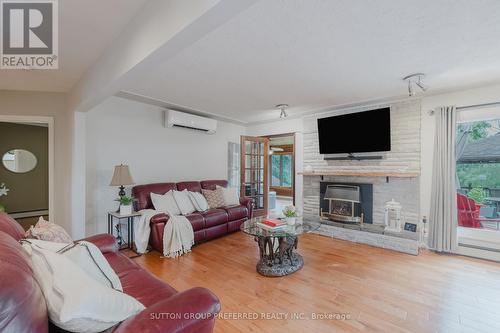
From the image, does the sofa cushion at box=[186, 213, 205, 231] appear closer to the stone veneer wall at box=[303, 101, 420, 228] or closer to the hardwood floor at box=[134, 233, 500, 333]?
the hardwood floor at box=[134, 233, 500, 333]

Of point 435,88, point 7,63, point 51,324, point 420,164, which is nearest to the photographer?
point 51,324

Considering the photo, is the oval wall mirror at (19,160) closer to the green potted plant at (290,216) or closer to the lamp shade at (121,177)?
the lamp shade at (121,177)

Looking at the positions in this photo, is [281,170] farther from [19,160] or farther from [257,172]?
[19,160]

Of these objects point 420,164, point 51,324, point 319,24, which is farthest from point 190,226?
point 420,164

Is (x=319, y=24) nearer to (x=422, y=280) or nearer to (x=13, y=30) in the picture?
(x=13, y=30)

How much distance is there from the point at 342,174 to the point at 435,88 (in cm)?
179

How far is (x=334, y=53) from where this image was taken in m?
2.24

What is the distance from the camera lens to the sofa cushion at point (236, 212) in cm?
407

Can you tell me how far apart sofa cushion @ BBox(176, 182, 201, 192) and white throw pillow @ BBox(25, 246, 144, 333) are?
10.0 ft

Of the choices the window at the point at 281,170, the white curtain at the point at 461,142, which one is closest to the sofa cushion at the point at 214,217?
the white curtain at the point at 461,142

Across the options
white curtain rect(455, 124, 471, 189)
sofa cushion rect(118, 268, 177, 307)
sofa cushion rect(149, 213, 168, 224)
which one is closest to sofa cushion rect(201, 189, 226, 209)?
sofa cushion rect(149, 213, 168, 224)

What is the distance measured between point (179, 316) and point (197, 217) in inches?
102

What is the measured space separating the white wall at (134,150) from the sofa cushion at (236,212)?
117 centimetres

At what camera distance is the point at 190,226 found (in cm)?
336
